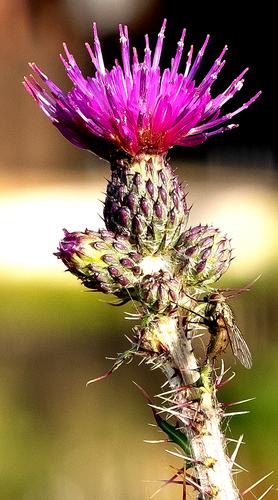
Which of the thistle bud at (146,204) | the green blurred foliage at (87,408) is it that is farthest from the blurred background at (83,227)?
the thistle bud at (146,204)

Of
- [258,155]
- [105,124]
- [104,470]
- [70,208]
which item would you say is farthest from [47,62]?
[105,124]

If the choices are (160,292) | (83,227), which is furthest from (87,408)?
(160,292)

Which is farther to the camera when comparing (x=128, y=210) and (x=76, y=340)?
(x=76, y=340)

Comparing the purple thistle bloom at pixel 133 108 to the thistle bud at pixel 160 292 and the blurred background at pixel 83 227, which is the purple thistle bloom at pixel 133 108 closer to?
the thistle bud at pixel 160 292

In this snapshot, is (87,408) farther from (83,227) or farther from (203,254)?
(203,254)

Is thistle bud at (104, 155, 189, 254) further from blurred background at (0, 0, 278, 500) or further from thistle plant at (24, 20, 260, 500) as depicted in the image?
blurred background at (0, 0, 278, 500)

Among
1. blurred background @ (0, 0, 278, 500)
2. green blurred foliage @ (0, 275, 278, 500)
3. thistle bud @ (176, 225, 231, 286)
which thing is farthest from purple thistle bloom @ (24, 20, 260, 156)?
blurred background @ (0, 0, 278, 500)

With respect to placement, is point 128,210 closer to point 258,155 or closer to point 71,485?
point 71,485

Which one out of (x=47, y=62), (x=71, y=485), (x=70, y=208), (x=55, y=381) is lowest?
(x=71, y=485)
